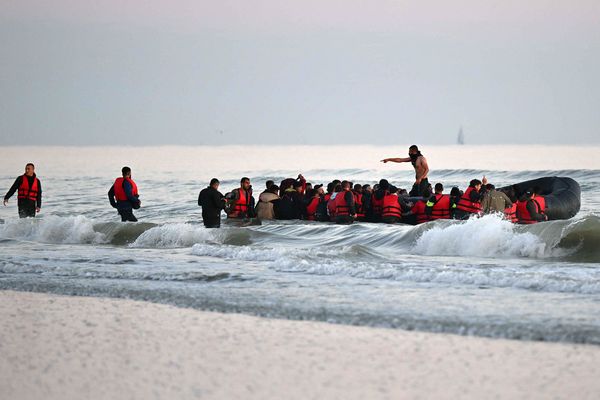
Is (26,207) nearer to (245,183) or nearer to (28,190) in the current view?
(28,190)

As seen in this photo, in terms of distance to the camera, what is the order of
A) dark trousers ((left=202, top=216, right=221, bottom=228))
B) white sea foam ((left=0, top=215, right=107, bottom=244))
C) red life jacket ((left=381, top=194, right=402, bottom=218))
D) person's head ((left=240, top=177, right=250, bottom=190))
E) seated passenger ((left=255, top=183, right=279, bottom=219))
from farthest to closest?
1. seated passenger ((left=255, top=183, right=279, bottom=219))
2. red life jacket ((left=381, top=194, right=402, bottom=218))
3. person's head ((left=240, top=177, right=250, bottom=190))
4. white sea foam ((left=0, top=215, right=107, bottom=244))
5. dark trousers ((left=202, top=216, right=221, bottom=228))

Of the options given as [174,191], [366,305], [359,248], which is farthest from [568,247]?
[174,191]

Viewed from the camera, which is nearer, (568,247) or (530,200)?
(568,247)

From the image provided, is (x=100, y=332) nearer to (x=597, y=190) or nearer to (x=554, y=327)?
(x=554, y=327)

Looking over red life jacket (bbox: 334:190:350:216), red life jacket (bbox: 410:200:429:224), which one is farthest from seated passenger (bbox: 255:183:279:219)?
red life jacket (bbox: 410:200:429:224)

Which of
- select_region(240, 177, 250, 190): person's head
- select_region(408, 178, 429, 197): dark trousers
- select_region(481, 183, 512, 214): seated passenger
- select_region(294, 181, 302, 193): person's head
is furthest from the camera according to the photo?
select_region(294, 181, 302, 193): person's head

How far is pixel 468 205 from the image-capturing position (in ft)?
60.2

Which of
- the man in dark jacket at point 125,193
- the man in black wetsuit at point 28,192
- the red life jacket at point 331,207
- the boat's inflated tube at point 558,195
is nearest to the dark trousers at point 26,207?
the man in black wetsuit at point 28,192

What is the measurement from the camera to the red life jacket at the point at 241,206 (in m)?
20.1

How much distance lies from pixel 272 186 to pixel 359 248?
7775 mm

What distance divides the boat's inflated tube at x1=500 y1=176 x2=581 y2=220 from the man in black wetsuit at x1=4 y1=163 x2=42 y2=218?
9.55 metres

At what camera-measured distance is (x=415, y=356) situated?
278 inches

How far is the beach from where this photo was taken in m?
6.16

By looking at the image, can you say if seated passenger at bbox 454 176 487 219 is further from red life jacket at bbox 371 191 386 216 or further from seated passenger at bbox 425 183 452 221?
red life jacket at bbox 371 191 386 216
